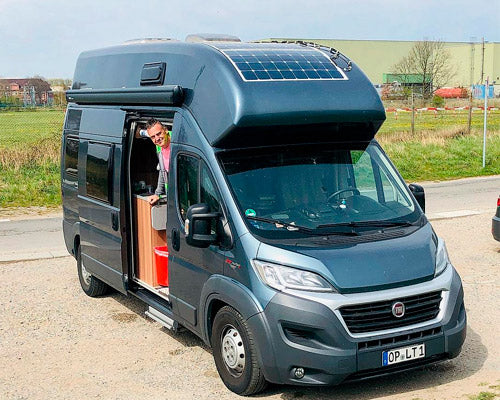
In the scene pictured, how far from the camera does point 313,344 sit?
602cm

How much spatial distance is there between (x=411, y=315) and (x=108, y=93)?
440 cm

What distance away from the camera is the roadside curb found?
12297 mm

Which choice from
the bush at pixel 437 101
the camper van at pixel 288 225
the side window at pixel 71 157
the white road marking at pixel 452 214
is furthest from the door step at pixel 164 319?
the bush at pixel 437 101

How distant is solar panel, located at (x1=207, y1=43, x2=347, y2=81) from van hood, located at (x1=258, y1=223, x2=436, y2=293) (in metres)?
1.62

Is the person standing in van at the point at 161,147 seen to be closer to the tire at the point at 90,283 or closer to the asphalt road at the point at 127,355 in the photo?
the asphalt road at the point at 127,355

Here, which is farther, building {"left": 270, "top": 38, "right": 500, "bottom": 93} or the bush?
building {"left": 270, "top": 38, "right": 500, "bottom": 93}

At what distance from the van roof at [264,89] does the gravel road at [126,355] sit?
83.9 inches

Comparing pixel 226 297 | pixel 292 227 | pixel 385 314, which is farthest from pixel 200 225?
pixel 385 314

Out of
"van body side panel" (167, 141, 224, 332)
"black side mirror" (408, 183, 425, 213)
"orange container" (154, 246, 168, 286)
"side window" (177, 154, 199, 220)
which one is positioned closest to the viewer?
"van body side panel" (167, 141, 224, 332)

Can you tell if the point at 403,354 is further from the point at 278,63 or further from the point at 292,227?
the point at 278,63

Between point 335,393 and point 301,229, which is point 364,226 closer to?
point 301,229

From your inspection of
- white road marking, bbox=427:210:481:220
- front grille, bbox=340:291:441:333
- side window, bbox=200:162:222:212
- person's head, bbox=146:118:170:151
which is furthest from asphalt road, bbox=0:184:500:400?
white road marking, bbox=427:210:481:220

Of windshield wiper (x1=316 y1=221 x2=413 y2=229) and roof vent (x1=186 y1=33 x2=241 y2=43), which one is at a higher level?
roof vent (x1=186 y1=33 x2=241 y2=43)

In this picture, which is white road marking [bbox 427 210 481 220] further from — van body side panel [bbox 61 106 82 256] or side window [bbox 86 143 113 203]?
side window [bbox 86 143 113 203]
